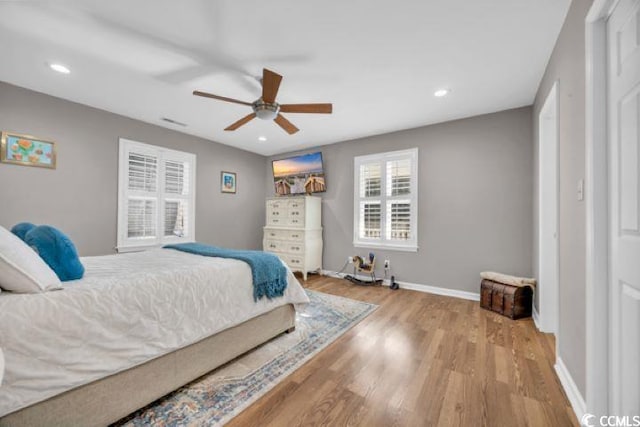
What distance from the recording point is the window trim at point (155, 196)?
3.44 meters

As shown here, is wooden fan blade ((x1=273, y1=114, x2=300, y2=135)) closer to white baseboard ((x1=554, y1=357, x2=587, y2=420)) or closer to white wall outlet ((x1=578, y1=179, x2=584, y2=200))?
white wall outlet ((x1=578, y1=179, x2=584, y2=200))

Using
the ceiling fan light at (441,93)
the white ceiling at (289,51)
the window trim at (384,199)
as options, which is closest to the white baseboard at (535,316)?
the window trim at (384,199)

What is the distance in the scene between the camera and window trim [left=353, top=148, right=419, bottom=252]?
151 inches

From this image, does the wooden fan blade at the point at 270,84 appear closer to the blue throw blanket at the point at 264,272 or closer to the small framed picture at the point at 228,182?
the blue throw blanket at the point at 264,272

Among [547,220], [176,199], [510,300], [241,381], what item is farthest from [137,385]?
[547,220]

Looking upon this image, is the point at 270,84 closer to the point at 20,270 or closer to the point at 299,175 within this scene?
the point at 20,270

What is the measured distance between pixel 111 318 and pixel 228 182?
376 centimetres

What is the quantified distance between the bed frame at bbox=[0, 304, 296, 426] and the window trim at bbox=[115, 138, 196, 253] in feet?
8.57

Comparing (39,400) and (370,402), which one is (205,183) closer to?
(39,400)

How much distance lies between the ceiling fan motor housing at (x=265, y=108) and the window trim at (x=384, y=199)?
7.42 ft

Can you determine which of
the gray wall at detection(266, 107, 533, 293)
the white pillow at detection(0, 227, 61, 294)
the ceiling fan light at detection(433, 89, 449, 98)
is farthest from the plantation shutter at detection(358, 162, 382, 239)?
the white pillow at detection(0, 227, 61, 294)

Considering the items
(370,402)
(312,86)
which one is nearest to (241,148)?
(312,86)

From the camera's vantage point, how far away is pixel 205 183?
446 centimetres

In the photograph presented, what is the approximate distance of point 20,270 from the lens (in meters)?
1.14
